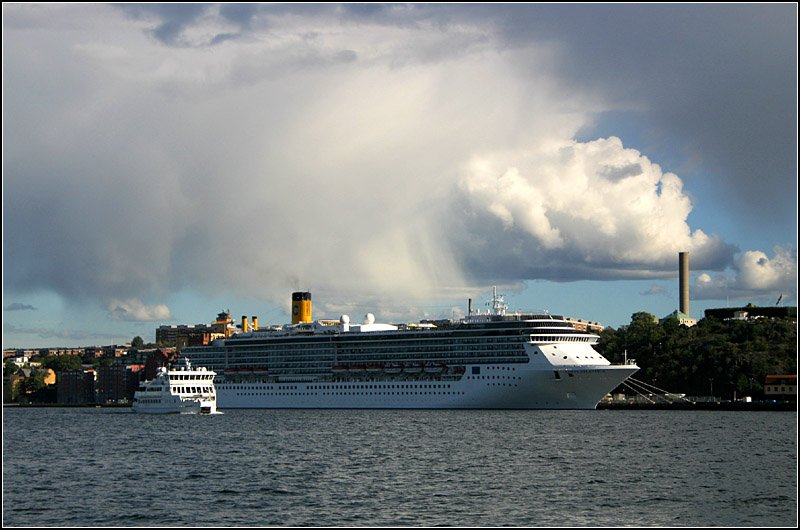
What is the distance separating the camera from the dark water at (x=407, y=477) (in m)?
36.2

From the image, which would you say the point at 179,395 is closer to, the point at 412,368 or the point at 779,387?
the point at 412,368

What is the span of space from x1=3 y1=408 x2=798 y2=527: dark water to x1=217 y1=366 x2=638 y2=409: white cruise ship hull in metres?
24.8

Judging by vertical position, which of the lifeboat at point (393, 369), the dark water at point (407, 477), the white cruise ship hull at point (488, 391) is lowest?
the dark water at point (407, 477)

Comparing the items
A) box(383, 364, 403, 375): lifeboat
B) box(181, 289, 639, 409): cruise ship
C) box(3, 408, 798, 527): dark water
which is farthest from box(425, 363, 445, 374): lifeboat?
box(3, 408, 798, 527): dark water

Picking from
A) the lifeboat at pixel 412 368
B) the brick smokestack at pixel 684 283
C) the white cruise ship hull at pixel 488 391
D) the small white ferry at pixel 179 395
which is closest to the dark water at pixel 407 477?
the white cruise ship hull at pixel 488 391

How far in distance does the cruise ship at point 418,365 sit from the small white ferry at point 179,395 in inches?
558

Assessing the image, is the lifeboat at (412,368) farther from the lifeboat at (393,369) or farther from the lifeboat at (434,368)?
the lifeboat at (434,368)

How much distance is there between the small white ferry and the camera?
351ft

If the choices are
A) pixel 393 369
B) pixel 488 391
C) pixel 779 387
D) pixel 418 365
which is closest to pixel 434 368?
pixel 418 365

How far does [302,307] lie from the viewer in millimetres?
150000

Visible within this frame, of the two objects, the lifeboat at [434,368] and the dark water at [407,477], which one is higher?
the lifeboat at [434,368]

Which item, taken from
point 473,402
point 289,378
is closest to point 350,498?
point 473,402

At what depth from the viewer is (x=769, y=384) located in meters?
126

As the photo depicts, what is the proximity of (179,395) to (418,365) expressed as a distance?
23236 millimetres
